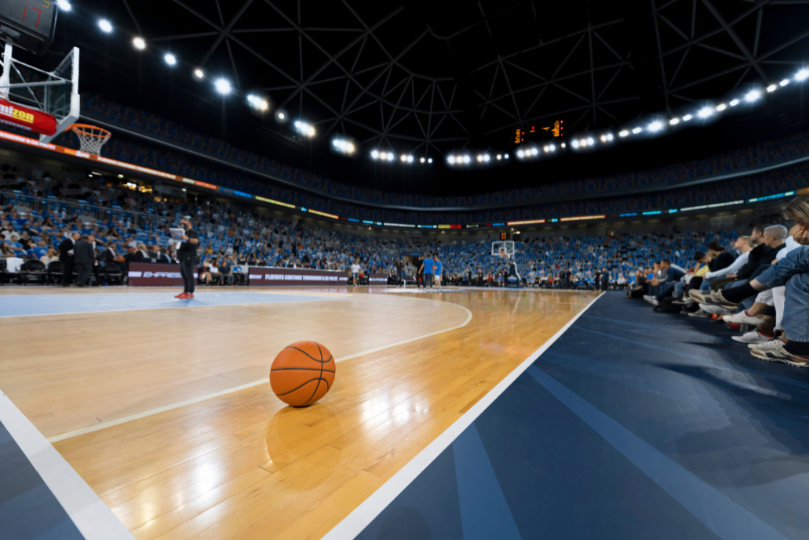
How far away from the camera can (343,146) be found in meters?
31.3

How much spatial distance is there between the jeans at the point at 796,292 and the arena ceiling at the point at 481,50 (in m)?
18.6

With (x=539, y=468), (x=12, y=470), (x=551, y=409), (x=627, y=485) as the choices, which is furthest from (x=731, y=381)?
(x=12, y=470)

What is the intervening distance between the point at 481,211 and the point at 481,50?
20853 millimetres

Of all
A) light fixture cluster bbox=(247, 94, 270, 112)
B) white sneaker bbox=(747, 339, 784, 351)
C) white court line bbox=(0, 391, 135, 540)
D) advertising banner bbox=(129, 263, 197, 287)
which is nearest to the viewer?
white court line bbox=(0, 391, 135, 540)

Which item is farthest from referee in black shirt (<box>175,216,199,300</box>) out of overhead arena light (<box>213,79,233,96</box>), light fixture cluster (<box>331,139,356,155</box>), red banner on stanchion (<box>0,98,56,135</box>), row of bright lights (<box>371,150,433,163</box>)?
row of bright lights (<box>371,150,433,163</box>)

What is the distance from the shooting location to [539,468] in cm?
136

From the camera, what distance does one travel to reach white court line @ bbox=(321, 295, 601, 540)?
99 cm

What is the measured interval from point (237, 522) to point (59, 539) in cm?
45

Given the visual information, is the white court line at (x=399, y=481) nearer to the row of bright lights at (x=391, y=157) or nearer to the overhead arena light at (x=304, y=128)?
the overhead arena light at (x=304, y=128)

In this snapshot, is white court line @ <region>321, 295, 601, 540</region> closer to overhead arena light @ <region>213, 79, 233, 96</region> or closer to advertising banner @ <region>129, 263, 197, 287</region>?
advertising banner @ <region>129, 263, 197, 287</region>

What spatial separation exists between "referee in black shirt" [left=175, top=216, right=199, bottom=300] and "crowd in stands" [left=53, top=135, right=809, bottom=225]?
18002mm

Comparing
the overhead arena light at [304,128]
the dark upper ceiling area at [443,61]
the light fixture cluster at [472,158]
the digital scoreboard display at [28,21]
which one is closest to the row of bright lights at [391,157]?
the light fixture cluster at [472,158]

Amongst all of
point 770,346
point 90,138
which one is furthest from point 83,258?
point 770,346

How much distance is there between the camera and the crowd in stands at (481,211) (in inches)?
874
